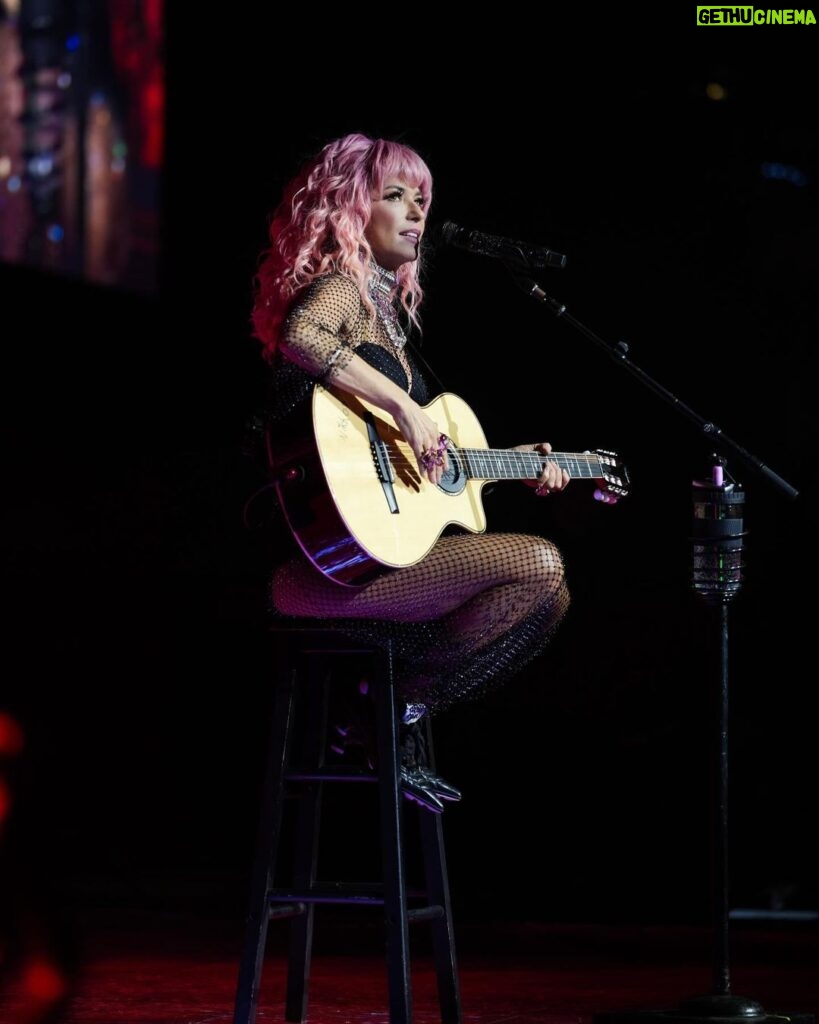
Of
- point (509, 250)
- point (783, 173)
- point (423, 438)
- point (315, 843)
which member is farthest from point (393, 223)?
point (783, 173)

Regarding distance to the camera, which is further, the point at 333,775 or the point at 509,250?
the point at 509,250

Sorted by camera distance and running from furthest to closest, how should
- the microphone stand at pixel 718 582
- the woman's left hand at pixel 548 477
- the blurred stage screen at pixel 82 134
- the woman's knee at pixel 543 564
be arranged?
the blurred stage screen at pixel 82 134 < the woman's left hand at pixel 548 477 < the microphone stand at pixel 718 582 < the woman's knee at pixel 543 564

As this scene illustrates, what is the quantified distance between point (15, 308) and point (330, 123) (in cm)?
121

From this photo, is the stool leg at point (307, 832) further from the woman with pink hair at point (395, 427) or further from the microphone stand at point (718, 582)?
the microphone stand at point (718, 582)

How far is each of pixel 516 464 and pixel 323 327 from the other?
1.85 feet

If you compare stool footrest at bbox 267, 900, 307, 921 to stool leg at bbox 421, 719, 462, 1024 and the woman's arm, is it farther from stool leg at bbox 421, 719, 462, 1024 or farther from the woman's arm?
the woman's arm

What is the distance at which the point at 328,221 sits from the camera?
309cm

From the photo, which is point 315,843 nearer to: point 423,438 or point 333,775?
point 333,775

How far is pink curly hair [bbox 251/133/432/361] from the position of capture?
3.04 metres

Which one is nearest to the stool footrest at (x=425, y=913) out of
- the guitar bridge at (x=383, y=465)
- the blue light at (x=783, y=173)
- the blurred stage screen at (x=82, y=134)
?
the guitar bridge at (x=383, y=465)

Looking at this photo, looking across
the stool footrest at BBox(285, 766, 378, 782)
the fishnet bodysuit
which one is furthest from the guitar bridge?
the stool footrest at BBox(285, 766, 378, 782)

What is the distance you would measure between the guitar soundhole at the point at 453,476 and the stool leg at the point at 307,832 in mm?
578

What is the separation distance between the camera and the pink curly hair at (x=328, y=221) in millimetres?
3043

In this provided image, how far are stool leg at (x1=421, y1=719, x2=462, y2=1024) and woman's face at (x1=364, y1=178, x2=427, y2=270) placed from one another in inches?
48.5
